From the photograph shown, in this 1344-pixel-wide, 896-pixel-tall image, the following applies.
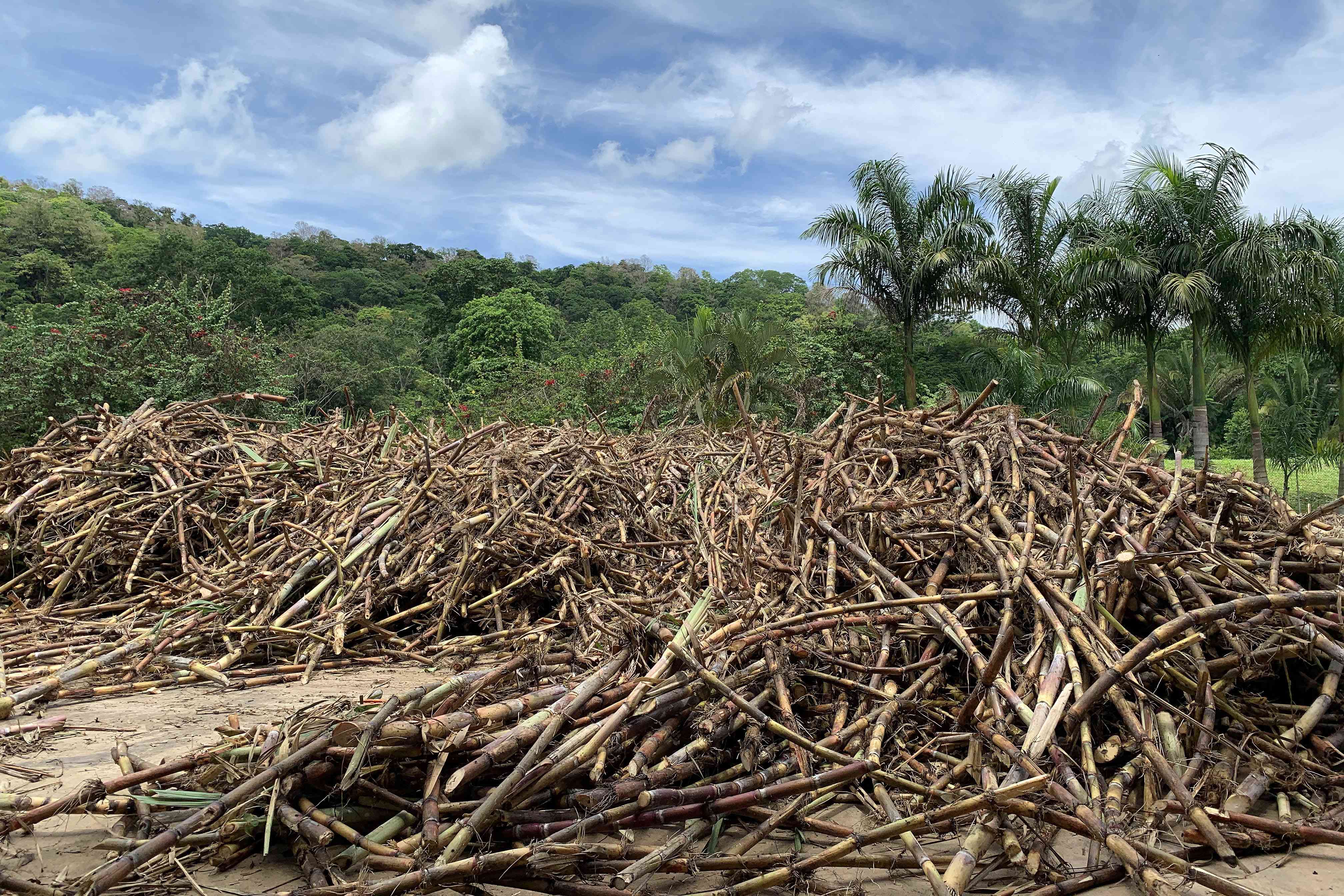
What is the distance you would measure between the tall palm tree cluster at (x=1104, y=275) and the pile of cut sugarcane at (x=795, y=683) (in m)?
13.5

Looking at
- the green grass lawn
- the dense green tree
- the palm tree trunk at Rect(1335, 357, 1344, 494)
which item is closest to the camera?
the palm tree trunk at Rect(1335, 357, 1344, 494)

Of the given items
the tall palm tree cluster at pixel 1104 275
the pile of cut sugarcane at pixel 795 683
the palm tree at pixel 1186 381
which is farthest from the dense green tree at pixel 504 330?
the pile of cut sugarcane at pixel 795 683

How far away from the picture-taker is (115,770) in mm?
2568

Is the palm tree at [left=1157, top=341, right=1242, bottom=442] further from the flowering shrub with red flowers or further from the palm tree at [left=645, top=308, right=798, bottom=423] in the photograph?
the flowering shrub with red flowers

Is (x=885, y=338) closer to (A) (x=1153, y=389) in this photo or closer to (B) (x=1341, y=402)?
(A) (x=1153, y=389)

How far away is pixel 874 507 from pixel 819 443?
42.6 inches

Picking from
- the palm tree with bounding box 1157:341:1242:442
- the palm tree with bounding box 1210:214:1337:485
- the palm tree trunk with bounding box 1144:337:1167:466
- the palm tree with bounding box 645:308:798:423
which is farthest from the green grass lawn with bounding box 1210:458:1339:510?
the palm tree with bounding box 645:308:798:423

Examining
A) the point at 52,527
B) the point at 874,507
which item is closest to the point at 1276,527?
the point at 874,507

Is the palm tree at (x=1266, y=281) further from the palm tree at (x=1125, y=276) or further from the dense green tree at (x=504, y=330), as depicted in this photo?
the dense green tree at (x=504, y=330)

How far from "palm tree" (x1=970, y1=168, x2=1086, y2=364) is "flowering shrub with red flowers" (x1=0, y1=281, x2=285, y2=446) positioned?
15.3 meters

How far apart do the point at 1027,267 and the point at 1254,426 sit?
5972mm

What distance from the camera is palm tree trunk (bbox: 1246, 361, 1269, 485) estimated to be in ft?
56.4

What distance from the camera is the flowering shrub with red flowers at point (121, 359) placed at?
1059 centimetres

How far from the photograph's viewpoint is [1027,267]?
1908 cm
